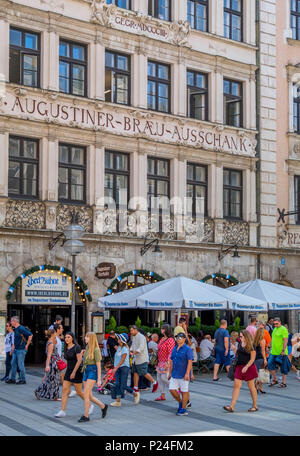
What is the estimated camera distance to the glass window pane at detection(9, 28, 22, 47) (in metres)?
24.0

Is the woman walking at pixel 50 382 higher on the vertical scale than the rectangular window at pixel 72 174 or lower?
lower

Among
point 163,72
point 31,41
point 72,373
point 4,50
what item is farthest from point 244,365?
point 163,72

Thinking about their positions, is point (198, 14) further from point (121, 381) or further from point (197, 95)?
point (121, 381)

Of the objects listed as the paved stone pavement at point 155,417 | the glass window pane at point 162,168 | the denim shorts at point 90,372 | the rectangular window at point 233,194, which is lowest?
the paved stone pavement at point 155,417

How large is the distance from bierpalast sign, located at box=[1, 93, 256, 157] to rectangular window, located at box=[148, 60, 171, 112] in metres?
0.58

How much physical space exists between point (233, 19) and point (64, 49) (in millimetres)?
7775

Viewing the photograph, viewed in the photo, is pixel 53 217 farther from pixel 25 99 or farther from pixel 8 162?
pixel 25 99

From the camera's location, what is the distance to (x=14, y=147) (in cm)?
2384

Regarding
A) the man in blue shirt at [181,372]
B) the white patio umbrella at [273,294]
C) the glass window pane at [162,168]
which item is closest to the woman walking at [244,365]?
the man in blue shirt at [181,372]

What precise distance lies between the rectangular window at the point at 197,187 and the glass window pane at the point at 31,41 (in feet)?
22.5

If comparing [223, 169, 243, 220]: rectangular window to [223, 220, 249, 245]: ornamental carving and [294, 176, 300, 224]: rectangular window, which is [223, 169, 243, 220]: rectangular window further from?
[294, 176, 300, 224]: rectangular window

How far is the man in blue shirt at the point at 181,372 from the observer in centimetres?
1445

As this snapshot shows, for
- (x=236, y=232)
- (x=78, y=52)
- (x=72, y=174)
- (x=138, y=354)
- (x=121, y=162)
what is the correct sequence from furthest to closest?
1. (x=236, y=232)
2. (x=121, y=162)
3. (x=78, y=52)
4. (x=72, y=174)
5. (x=138, y=354)

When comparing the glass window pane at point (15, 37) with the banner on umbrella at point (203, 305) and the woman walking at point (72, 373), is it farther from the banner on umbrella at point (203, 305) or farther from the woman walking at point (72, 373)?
the woman walking at point (72, 373)
